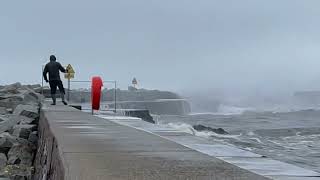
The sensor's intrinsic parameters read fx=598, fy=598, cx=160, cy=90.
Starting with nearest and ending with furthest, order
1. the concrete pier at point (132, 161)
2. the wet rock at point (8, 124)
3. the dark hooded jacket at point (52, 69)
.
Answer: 1. the concrete pier at point (132, 161)
2. the wet rock at point (8, 124)
3. the dark hooded jacket at point (52, 69)

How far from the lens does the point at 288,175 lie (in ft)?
19.4

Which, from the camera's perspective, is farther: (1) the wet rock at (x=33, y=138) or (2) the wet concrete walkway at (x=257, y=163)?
(1) the wet rock at (x=33, y=138)

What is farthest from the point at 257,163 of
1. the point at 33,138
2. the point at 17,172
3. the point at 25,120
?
the point at 25,120

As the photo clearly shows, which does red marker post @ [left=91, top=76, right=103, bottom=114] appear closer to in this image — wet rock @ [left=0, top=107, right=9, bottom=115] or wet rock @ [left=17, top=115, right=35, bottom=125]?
wet rock @ [left=17, top=115, right=35, bottom=125]

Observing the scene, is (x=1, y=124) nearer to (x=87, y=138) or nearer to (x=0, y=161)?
(x=0, y=161)

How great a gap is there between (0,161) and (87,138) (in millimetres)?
5609

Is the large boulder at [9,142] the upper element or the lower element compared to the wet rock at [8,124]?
lower

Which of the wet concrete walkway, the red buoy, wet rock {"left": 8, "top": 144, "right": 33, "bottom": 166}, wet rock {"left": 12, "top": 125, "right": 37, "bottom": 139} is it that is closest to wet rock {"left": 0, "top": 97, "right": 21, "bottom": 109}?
the red buoy

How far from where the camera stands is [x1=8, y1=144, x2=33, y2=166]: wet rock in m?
13.5

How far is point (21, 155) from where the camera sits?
13.9 m

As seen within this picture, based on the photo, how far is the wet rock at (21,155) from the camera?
13456 mm

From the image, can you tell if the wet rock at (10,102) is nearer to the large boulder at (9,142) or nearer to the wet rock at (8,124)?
the wet rock at (8,124)

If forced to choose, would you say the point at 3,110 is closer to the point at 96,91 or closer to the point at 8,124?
the point at 8,124

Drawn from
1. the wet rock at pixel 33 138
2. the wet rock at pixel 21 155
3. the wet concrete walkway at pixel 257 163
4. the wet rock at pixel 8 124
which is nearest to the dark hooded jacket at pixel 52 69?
the wet rock at pixel 8 124
